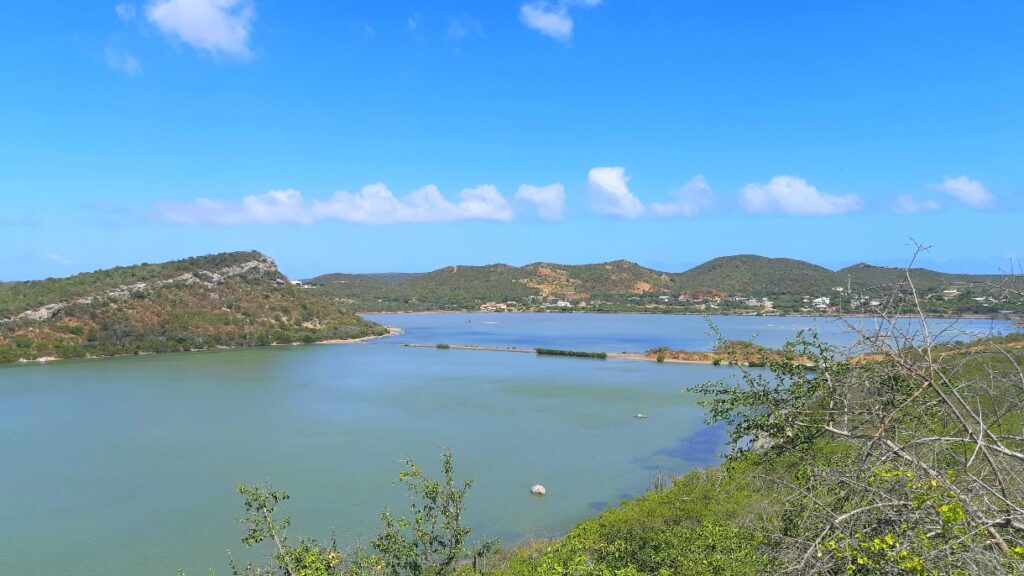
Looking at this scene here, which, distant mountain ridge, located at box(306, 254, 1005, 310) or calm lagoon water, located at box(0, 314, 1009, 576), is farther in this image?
distant mountain ridge, located at box(306, 254, 1005, 310)

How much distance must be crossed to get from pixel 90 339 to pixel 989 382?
62.5 m

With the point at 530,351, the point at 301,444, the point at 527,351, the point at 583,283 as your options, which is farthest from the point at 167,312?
the point at 583,283

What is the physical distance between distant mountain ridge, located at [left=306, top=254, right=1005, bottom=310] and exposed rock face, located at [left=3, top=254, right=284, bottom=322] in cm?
4109

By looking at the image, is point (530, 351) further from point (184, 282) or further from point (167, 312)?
point (184, 282)

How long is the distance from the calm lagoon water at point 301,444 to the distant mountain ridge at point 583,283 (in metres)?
72.5

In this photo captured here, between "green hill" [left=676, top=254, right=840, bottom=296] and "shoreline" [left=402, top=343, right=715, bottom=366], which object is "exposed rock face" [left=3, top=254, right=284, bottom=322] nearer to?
"shoreline" [left=402, top=343, right=715, bottom=366]

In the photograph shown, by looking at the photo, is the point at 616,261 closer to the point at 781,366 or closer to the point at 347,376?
the point at 347,376

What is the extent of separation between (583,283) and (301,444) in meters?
110

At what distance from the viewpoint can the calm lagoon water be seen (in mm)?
15250

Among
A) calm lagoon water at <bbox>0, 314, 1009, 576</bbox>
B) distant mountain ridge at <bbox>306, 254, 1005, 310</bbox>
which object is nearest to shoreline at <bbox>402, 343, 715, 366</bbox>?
calm lagoon water at <bbox>0, 314, 1009, 576</bbox>

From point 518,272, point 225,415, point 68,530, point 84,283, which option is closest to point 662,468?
point 68,530

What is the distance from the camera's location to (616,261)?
143 metres

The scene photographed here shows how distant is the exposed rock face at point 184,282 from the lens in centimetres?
5300

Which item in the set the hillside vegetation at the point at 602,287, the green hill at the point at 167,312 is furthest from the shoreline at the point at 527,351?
the hillside vegetation at the point at 602,287
